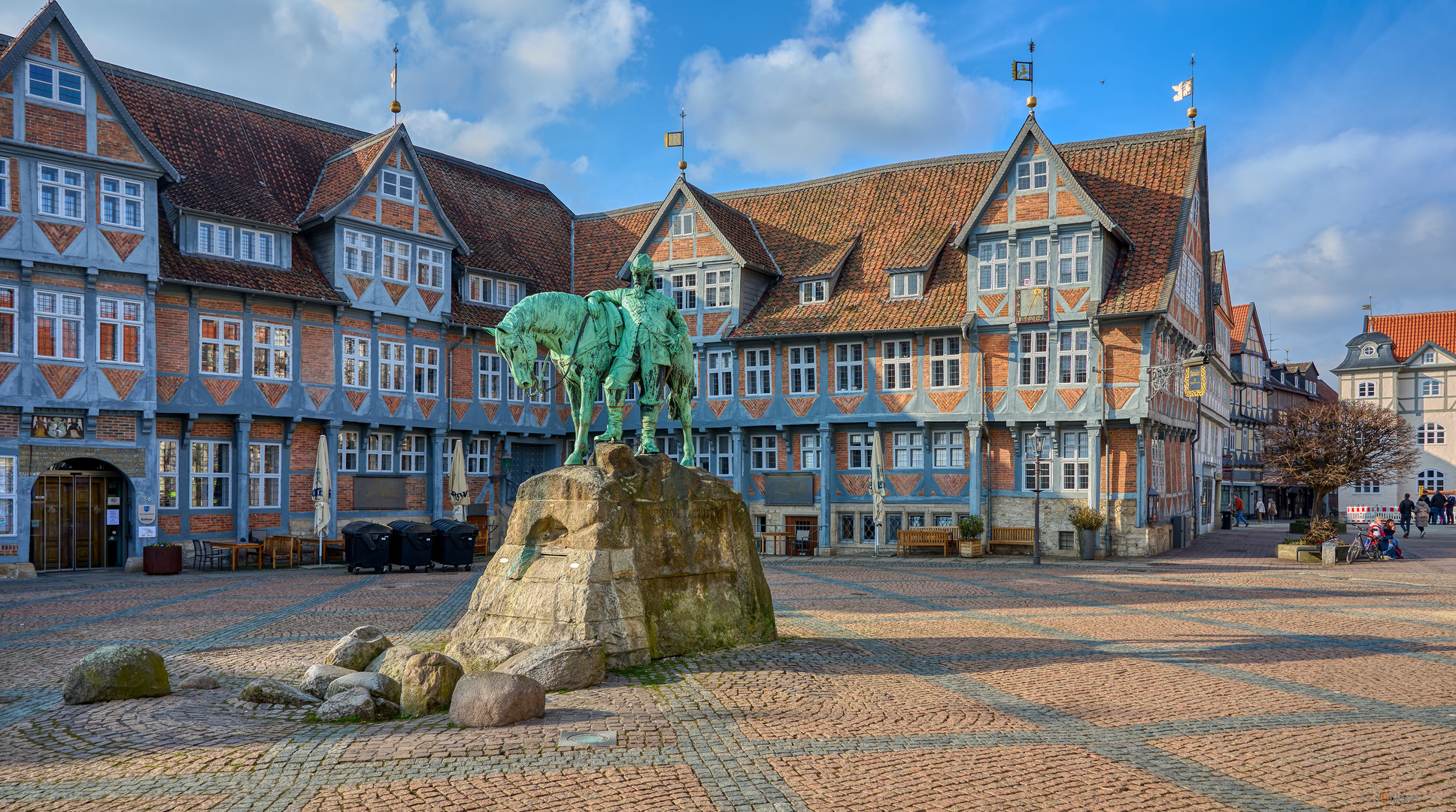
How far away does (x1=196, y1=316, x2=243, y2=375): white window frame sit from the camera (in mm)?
25203

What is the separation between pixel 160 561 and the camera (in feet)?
76.3

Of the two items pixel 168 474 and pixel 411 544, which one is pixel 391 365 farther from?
pixel 411 544

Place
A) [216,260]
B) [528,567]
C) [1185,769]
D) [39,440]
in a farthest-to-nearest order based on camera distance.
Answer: [216,260] < [39,440] < [528,567] < [1185,769]

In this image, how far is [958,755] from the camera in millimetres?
7488

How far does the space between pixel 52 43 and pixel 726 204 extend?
67.8ft

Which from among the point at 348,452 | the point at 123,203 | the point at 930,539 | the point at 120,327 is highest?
the point at 123,203

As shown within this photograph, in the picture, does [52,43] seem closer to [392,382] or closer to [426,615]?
[392,382]

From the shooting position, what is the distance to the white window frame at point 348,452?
28.5 metres

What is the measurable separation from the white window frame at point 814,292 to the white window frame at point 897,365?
2.74 meters

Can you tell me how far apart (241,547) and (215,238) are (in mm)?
7978

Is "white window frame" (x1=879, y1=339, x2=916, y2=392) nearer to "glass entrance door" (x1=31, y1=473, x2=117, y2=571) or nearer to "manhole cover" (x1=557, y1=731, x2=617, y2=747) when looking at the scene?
"glass entrance door" (x1=31, y1=473, x2=117, y2=571)

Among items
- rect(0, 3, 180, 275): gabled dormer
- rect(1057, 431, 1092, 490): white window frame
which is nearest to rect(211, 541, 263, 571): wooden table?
rect(0, 3, 180, 275): gabled dormer

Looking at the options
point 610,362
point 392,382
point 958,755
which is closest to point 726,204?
point 392,382

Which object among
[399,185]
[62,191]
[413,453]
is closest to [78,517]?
[62,191]
